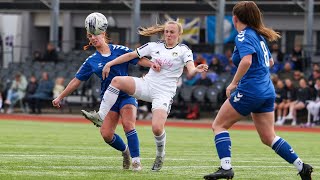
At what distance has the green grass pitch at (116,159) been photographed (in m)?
11.0

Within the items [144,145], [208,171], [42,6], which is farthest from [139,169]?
[42,6]

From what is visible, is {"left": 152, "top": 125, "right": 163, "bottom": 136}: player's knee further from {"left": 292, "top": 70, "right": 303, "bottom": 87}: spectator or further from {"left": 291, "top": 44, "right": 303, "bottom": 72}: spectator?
{"left": 291, "top": 44, "right": 303, "bottom": 72}: spectator

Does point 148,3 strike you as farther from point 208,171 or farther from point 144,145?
point 208,171

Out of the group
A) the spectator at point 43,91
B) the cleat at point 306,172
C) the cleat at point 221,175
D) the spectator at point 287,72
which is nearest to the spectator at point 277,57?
the spectator at point 287,72

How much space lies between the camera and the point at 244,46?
32.8 feet

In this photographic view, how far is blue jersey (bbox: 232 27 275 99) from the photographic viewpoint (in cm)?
1001

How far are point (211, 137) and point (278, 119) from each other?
29.9ft

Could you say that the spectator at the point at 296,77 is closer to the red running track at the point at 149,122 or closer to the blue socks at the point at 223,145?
the red running track at the point at 149,122

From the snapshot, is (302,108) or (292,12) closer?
(302,108)

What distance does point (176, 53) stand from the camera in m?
11.8

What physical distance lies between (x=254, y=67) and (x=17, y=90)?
25.4 meters

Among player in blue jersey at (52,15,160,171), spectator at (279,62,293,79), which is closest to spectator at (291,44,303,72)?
spectator at (279,62,293,79)

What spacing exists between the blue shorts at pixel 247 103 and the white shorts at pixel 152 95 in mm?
1667

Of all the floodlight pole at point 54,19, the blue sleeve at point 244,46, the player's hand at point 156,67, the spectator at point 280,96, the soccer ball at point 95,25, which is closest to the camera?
the blue sleeve at point 244,46
